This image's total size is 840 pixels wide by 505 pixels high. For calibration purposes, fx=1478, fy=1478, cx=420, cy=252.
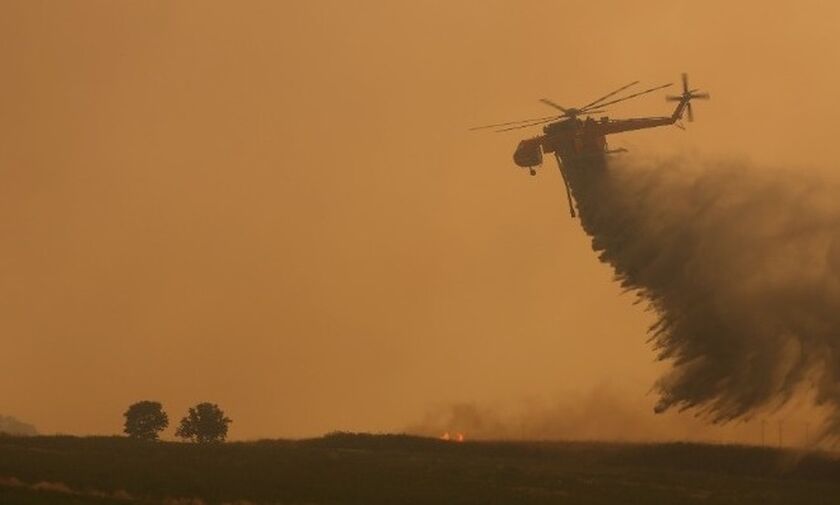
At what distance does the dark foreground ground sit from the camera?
87.8 m

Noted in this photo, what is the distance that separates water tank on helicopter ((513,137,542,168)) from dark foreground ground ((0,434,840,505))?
25.8 meters

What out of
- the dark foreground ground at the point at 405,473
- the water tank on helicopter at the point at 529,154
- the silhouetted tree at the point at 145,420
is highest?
the water tank on helicopter at the point at 529,154

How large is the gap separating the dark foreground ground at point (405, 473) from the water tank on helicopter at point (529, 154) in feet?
84.7

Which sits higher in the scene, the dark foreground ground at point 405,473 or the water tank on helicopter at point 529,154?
the water tank on helicopter at point 529,154

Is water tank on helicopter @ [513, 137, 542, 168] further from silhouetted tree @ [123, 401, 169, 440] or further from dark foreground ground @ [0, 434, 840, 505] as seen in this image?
silhouetted tree @ [123, 401, 169, 440]

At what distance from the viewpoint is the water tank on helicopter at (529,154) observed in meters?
137

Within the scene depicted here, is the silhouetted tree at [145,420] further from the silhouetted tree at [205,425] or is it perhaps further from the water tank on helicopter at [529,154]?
the water tank on helicopter at [529,154]

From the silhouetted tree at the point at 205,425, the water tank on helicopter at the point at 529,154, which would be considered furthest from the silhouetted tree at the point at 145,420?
the water tank on helicopter at the point at 529,154

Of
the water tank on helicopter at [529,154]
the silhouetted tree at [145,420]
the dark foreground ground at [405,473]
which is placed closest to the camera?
the dark foreground ground at [405,473]

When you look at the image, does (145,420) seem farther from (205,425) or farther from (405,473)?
(405,473)

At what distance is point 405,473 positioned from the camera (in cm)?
10312

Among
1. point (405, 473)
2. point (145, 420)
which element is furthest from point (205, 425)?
point (405, 473)

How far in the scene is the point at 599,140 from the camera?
5271 inches

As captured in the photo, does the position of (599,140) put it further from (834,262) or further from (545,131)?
(834,262)
